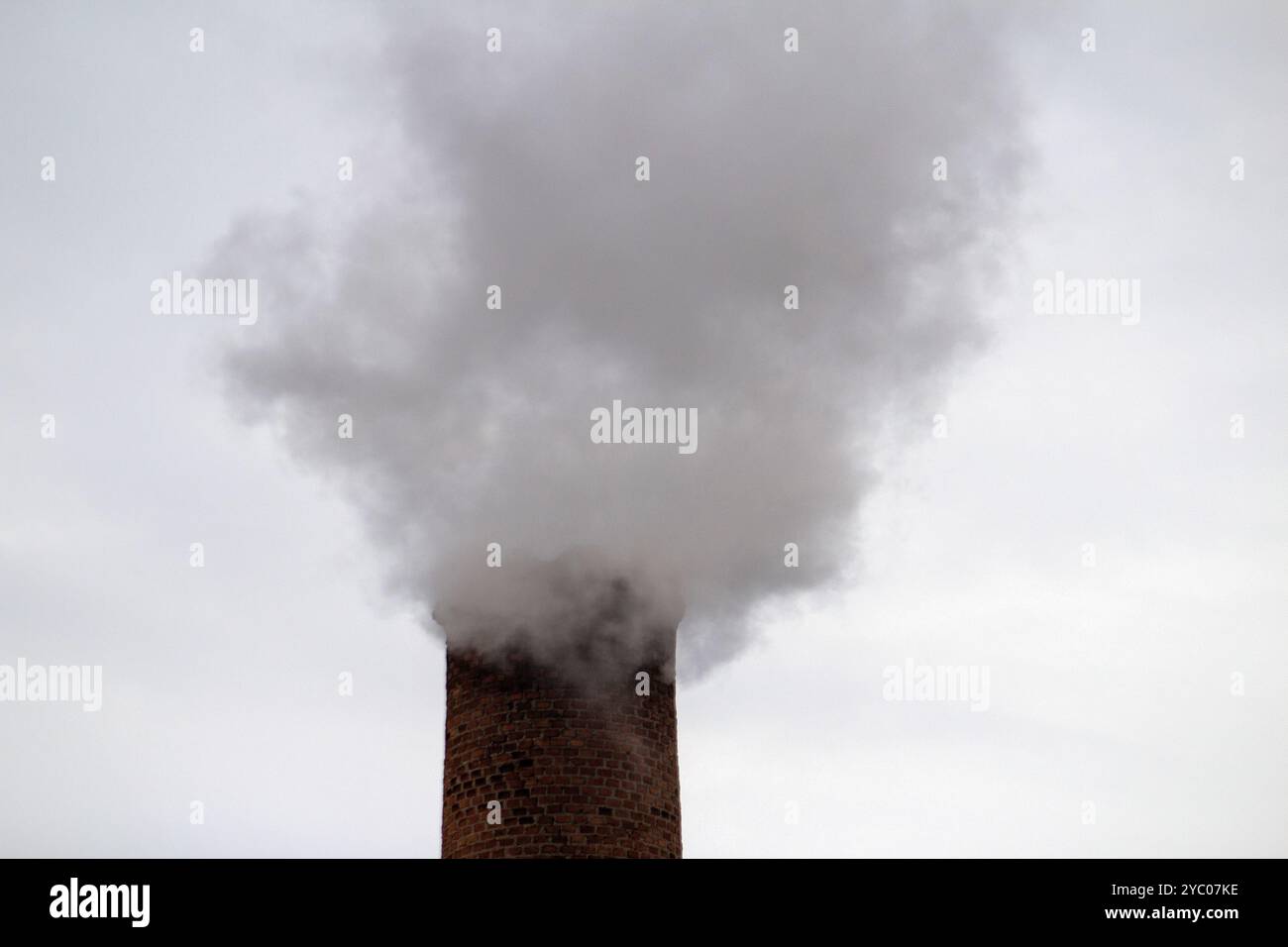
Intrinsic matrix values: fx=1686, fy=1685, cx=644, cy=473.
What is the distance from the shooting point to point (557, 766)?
32.8ft

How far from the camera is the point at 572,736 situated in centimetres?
1006

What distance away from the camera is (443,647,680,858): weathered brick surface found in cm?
989

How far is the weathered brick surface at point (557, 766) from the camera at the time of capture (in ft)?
32.4
